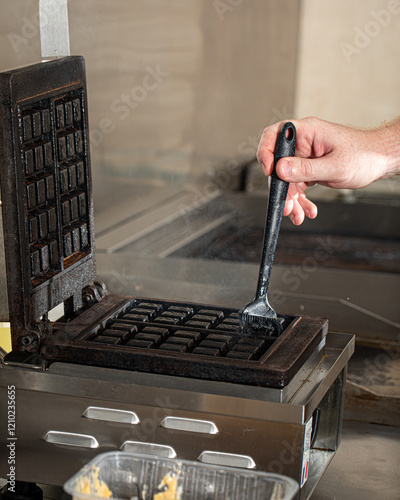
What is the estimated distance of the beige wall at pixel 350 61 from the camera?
450cm

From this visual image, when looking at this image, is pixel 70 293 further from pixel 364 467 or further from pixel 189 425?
pixel 364 467

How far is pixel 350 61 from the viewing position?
4574mm

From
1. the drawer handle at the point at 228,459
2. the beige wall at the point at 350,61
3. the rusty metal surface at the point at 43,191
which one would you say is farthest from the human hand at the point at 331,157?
the beige wall at the point at 350,61

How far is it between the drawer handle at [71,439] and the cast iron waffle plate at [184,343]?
130 mm

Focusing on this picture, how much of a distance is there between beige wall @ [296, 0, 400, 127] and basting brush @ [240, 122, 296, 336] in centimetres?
329

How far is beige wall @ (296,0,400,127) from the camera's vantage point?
450cm

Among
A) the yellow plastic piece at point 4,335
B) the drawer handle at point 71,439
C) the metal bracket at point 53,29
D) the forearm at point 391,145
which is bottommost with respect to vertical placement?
the drawer handle at point 71,439

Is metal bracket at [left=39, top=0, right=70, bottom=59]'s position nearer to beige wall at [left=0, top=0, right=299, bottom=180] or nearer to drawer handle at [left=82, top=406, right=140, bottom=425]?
beige wall at [left=0, top=0, right=299, bottom=180]

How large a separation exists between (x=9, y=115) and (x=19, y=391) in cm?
49

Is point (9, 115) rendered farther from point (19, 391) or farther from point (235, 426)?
point (235, 426)

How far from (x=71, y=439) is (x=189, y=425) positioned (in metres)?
0.22

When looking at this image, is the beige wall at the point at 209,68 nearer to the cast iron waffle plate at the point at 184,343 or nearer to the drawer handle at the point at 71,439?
the cast iron waffle plate at the point at 184,343

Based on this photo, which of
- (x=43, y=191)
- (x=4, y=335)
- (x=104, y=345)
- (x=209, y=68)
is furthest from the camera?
(x=209, y=68)

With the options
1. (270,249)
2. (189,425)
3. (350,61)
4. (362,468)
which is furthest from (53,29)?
(350,61)
